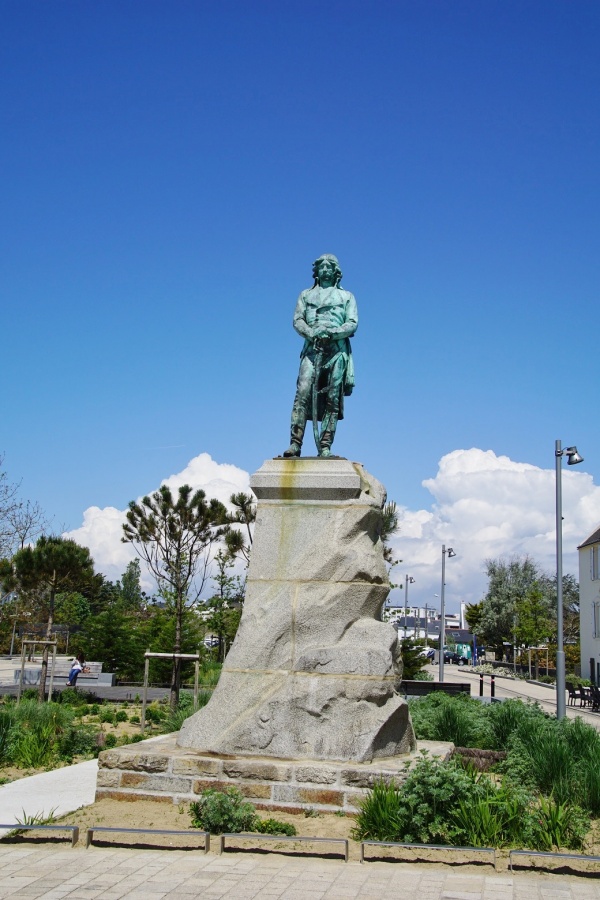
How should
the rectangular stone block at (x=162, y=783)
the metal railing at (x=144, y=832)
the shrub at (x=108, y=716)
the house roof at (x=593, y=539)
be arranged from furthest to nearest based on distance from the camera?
the house roof at (x=593, y=539)
the shrub at (x=108, y=716)
the rectangular stone block at (x=162, y=783)
the metal railing at (x=144, y=832)

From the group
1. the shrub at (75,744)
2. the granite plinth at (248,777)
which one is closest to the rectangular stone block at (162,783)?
the granite plinth at (248,777)

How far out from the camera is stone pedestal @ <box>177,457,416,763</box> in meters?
8.10

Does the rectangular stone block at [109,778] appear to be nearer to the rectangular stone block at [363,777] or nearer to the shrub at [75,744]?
the rectangular stone block at [363,777]

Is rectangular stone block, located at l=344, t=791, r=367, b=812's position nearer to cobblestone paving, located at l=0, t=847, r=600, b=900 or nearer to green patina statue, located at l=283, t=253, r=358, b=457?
cobblestone paving, located at l=0, t=847, r=600, b=900

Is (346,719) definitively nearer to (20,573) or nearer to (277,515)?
(277,515)

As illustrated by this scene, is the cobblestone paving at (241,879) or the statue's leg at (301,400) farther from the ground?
the statue's leg at (301,400)

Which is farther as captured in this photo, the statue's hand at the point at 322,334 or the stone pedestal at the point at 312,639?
the statue's hand at the point at 322,334

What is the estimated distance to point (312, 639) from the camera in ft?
27.8

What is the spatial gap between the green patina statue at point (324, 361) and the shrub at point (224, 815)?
4030 millimetres

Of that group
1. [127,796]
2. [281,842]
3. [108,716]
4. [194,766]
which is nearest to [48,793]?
[127,796]

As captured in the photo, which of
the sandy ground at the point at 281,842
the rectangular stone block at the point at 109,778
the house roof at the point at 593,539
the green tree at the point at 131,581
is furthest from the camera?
the green tree at the point at 131,581

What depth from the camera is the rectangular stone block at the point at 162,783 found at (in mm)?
7922

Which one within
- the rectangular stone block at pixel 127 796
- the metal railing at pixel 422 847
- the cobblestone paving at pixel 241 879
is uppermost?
the metal railing at pixel 422 847

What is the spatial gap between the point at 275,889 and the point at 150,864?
3.43 feet
